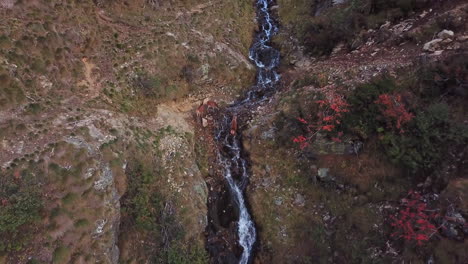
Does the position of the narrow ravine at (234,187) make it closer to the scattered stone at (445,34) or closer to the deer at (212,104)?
the deer at (212,104)

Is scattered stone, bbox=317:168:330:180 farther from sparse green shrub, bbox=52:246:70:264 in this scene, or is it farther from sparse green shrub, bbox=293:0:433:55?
sparse green shrub, bbox=52:246:70:264

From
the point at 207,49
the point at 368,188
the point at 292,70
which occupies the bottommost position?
the point at 368,188

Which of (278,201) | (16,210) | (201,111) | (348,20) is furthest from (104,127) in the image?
(348,20)

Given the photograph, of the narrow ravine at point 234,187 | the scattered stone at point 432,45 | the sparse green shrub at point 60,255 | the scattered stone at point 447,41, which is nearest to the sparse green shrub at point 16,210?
the sparse green shrub at point 60,255

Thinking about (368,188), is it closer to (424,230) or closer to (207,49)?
(424,230)

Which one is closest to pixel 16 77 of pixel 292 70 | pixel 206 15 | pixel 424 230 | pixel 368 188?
pixel 206 15

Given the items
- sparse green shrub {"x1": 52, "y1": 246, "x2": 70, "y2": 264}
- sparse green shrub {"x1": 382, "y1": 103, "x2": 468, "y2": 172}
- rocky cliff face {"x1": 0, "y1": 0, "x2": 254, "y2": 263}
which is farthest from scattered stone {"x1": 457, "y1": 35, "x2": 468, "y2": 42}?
sparse green shrub {"x1": 52, "y1": 246, "x2": 70, "y2": 264}

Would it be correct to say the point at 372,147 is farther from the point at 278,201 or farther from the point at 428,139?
the point at 278,201
